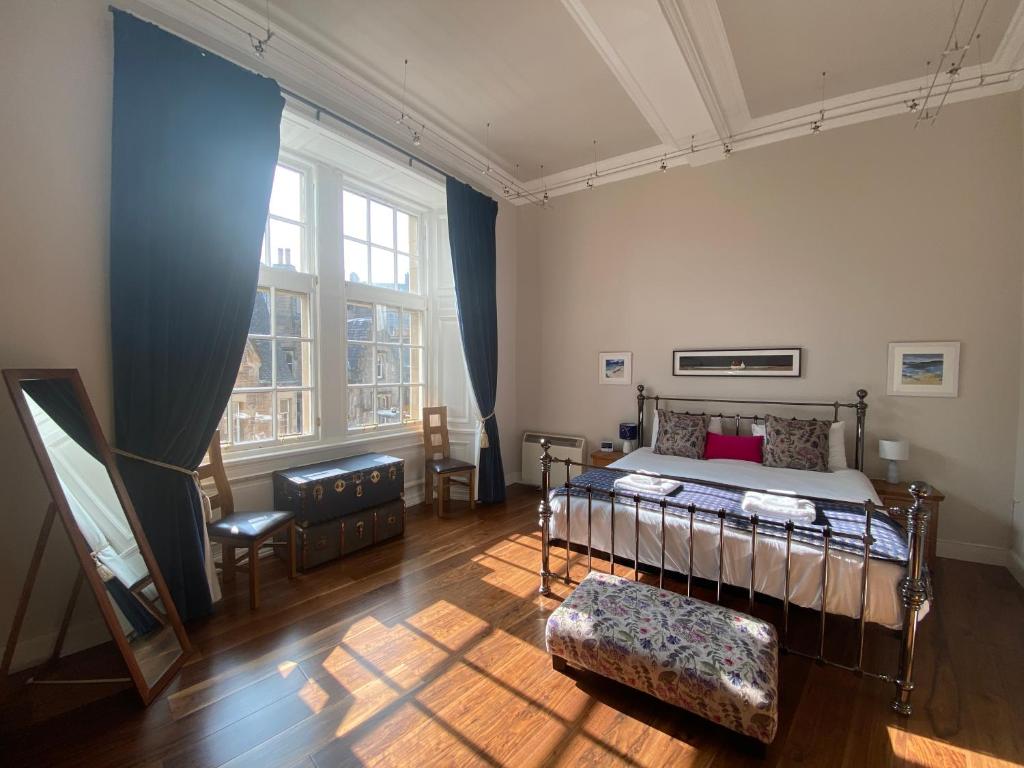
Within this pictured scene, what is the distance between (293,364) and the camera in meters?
3.51

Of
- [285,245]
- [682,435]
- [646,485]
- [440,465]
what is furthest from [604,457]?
[285,245]

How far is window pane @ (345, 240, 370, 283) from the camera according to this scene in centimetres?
395

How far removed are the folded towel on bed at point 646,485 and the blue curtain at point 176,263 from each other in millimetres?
2530

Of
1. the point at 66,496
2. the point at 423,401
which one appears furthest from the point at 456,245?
the point at 66,496

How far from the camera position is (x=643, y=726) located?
174cm

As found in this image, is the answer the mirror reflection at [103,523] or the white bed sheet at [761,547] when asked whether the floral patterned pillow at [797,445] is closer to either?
the white bed sheet at [761,547]

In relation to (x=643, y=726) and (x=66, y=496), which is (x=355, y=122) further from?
(x=643, y=726)

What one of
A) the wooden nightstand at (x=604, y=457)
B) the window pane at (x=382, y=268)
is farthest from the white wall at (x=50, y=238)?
the wooden nightstand at (x=604, y=457)

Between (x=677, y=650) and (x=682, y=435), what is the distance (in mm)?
2394

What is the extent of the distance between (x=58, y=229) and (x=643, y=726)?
3440 mm

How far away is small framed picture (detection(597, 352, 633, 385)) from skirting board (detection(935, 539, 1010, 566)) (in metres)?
2.72

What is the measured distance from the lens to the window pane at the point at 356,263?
3.95m

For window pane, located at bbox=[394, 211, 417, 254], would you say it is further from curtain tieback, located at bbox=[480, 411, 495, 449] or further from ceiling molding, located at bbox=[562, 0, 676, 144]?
ceiling molding, located at bbox=[562, 0, 676, 144]

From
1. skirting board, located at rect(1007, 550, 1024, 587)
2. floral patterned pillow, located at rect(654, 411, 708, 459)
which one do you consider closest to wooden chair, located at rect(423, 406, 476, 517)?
floral patterned pillow, located at rect(654, 411, 708, 459)
